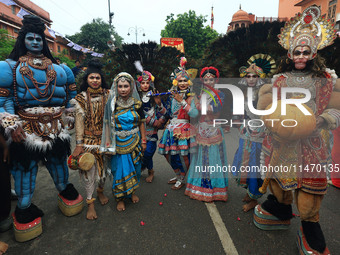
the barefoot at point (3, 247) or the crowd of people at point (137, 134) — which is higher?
the crowd of people at point (137, 134)

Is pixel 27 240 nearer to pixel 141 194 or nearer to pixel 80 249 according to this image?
pixel 80 249

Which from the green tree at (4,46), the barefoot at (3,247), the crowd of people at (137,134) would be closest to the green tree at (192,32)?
the green tree at (4,46)

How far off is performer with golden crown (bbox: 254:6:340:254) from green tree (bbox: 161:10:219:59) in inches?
916

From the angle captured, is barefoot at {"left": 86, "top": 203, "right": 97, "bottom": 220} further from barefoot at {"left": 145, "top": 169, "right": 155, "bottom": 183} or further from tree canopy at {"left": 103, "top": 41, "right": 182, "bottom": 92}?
tree canopy at {"left": 103, "top": 41, "right": 182, "bottom": 92}

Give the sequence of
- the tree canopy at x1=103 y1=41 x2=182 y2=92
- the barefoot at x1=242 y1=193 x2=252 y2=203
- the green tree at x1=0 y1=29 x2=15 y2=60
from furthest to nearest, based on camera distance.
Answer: the green tree at x1=0 y1=29 x2=15 y2=60
the tree canopy at x1=103 y1=41 x2=182 y2=92
the barefoot at x1=242 y1=193 x2=252 y2=203

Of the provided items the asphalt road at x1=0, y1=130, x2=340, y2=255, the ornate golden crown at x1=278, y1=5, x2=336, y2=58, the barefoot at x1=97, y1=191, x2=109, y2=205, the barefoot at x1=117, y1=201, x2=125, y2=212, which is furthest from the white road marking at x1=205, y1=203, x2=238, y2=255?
the ornate golden crown at x1=278, y1=5, x2=336, y2=58

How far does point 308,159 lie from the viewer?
2.04 meters

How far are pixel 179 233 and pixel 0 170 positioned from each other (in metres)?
2.39

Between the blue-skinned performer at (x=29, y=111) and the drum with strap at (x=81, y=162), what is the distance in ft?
0.76

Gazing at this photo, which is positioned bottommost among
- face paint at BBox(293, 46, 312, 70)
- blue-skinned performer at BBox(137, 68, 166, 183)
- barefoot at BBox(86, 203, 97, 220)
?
barefoot at BBox(86, 203, 97, 220)

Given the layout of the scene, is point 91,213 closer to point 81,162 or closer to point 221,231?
point 81,162

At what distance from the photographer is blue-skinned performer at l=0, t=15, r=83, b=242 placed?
239cm

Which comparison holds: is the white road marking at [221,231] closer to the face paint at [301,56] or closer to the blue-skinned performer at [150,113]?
the blue-skinned performer at [150,113]

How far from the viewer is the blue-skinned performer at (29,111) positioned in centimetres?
239
